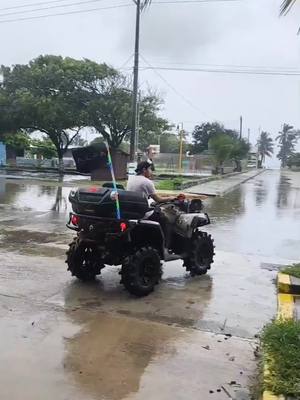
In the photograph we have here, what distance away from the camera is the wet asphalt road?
12.9 feet

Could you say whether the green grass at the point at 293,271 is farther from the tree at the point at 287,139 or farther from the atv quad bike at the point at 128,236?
the tree at the point at 287,139

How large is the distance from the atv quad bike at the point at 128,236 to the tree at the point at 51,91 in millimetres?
26689

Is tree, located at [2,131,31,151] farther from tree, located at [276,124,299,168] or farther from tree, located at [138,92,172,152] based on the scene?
tree, located at [276,124,299,168]

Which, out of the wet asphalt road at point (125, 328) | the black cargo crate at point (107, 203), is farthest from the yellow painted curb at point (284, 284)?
the black cargo crate at point (107, 203)

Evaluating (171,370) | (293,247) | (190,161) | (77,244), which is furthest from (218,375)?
(190,161)

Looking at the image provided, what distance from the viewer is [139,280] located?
6.15m

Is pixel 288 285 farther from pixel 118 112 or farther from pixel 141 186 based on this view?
pixel 118 112

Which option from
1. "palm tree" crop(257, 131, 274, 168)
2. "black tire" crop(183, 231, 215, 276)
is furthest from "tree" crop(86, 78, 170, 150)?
"palm tree" crop(257, 131, 274, 168)

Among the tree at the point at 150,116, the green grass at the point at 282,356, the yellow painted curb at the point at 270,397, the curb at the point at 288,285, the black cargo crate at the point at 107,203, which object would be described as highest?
the tree at the point at 150,116

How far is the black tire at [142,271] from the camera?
239 inches

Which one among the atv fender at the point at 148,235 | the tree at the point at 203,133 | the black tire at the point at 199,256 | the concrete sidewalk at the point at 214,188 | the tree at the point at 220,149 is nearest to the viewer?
the atv fender at the point at 148,235

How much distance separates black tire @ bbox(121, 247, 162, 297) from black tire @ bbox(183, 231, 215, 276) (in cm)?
103

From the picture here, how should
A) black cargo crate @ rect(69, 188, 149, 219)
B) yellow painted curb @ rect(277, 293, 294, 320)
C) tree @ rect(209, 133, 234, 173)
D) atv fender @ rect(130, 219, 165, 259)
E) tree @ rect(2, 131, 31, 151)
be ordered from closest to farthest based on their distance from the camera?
yellow painted curb @ rect(277, 293, 294, 320) < black cargo crate @ rect(69, 188, 149, 219) < atv fender @ rect(130, 219, 165, 259) < tree @ rect(209, 133, 234, 173) < tree @ rect(2, 131, 31, 151)

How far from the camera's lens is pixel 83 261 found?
269 inches
